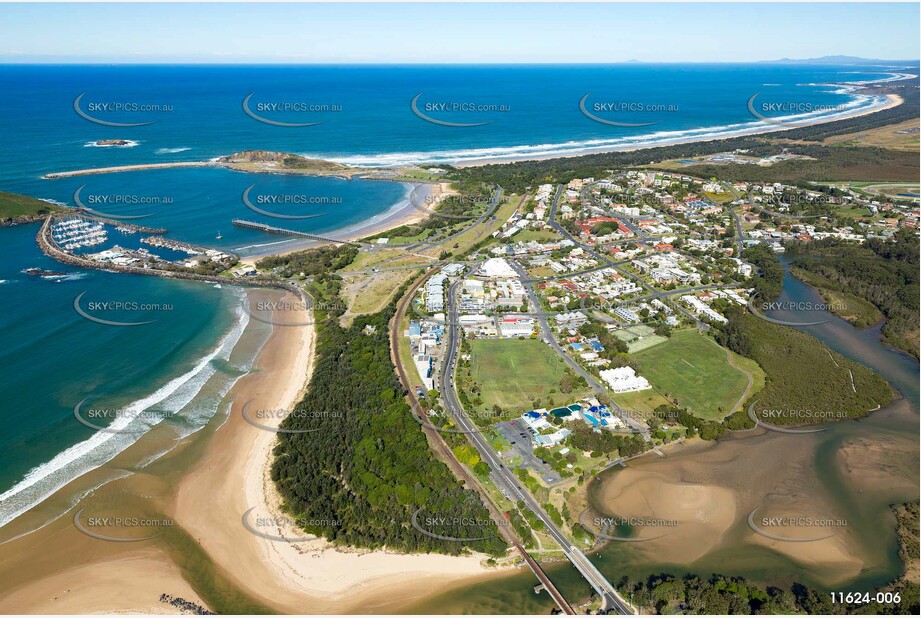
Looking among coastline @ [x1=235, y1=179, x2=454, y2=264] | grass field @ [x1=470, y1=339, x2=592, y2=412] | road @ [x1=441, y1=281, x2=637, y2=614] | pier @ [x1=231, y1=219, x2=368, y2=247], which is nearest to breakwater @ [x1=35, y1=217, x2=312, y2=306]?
coastline @ [x1=235, y1=179, x2=454, y2=264]

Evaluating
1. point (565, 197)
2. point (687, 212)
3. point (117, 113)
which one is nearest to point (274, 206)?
point (565, 197)

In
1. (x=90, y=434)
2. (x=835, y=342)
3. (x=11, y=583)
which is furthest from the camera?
(x=835, y=342)

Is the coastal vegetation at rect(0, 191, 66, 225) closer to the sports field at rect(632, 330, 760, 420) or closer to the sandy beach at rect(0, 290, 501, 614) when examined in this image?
the sandy beach at rect(0, 290, 501, 614)

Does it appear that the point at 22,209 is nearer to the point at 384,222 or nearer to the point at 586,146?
the point at 384,222

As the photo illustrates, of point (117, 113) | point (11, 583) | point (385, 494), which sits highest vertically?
point (117, 113)

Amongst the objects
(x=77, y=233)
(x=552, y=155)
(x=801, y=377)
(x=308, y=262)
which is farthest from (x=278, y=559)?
(x=552, y=155)

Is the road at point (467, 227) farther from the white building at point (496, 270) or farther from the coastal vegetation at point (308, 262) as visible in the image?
the white building at point (496, 270)

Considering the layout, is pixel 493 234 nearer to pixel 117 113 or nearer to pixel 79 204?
pixel 79 204
